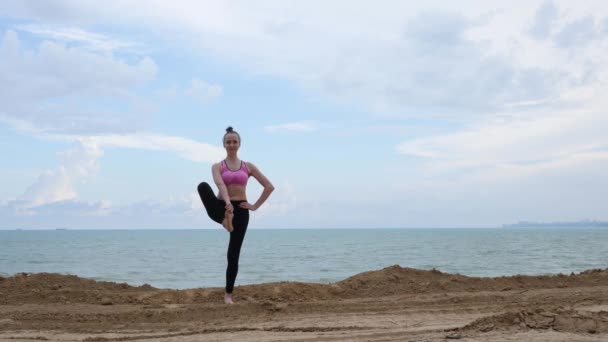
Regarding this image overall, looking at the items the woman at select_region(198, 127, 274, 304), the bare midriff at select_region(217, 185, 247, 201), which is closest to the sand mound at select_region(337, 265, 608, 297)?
the woman at select_region(198, 127, 274, 304)

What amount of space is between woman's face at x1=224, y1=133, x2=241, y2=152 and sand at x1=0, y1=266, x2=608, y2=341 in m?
1.95

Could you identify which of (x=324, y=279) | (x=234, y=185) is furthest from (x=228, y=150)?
(x=324, y=279)

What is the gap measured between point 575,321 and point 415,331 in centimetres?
139

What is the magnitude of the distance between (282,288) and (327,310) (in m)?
1.62

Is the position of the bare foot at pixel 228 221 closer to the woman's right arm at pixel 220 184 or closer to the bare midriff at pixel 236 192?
the woman's right arm at pixel 220 184

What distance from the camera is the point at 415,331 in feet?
18.4

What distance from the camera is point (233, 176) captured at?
745 centimetres

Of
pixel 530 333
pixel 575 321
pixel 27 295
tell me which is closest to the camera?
pixel 530 333

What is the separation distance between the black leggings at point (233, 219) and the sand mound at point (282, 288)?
1.98 ft

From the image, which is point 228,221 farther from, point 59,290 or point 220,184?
point 59,290

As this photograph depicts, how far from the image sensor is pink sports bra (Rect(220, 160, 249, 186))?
7438 millimetres

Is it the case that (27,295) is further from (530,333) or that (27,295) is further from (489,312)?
(530,333)

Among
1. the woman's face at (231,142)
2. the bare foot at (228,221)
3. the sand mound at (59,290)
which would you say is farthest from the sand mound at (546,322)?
the sand mound at (59,290)

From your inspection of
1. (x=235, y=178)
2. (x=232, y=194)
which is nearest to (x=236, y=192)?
(x=232, y=194)
